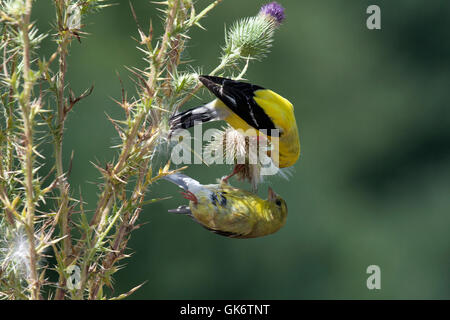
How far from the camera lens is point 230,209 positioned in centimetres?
109

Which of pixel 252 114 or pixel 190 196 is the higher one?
pixel 252 114

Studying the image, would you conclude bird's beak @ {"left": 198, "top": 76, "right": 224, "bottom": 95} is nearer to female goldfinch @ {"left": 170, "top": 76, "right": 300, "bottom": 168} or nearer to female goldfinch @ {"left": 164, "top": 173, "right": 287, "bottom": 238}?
female goldfinch @ {"left": 170, "top": 76, "right": 300, "bottom": 168}

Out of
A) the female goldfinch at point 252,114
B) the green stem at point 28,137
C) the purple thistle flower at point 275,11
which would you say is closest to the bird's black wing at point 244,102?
the female goldfinch at point 252,114

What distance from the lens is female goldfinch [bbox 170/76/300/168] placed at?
3.70ft

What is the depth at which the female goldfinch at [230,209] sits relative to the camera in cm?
108

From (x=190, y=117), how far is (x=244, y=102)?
120 mm

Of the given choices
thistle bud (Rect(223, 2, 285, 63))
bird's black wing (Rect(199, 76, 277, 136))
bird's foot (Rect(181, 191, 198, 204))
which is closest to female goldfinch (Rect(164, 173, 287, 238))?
bird's foot (Rect(181, 191, 198, 204))

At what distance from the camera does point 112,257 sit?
854 millimetres

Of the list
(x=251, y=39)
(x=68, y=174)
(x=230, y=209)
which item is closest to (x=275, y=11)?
(x=251, y=39)

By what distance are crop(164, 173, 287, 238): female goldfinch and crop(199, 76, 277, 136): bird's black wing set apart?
0.49 feet

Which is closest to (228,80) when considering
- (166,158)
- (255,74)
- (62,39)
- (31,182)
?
(166,158)

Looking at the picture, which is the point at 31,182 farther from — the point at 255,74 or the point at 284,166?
the point at 255,74

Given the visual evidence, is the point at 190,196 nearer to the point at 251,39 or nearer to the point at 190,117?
the point at 190,117

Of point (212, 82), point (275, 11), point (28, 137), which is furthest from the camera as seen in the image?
point (275, 11)
